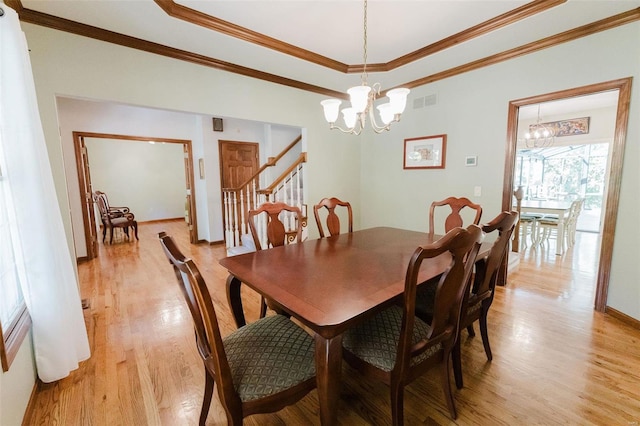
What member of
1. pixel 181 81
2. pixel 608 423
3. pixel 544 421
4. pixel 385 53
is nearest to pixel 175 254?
pixel 544 421

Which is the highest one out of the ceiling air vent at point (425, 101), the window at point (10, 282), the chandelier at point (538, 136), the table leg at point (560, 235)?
the ceiling air vent at point (425, 101)

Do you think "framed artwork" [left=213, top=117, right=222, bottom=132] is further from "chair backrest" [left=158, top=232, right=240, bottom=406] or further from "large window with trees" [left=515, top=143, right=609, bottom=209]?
"large window with trees" [left=515, top=143, right=609, bottom=209]

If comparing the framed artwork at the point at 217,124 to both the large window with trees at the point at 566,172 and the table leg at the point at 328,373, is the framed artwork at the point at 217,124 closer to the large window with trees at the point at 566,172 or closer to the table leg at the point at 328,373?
the table leg at the point at 328,373

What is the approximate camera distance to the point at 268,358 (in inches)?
46.7

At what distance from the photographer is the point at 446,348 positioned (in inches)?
53.4

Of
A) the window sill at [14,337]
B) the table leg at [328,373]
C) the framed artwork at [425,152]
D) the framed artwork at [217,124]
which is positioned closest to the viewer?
the table leg at [328,373]

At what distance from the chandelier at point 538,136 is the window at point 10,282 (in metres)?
7.09

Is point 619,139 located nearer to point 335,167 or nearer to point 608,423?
point 608,423

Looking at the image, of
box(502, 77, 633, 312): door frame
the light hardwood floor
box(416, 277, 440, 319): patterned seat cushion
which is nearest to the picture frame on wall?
box(502, 77, 633, 312): door frame

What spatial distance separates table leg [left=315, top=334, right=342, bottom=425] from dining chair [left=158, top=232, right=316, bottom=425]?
0.37 ft

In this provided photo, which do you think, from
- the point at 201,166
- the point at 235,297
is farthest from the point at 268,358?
the point at 201,166

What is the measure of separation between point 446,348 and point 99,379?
6.83 feet

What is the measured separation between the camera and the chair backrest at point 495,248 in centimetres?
141

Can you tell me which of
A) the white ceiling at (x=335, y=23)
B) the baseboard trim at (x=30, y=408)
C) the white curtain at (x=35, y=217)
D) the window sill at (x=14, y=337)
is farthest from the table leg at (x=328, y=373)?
the white ceiling at (x=335, y=23)
